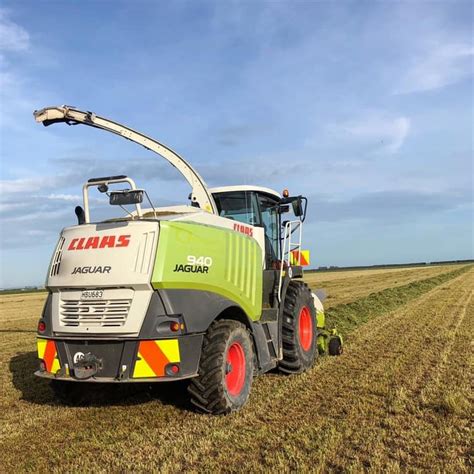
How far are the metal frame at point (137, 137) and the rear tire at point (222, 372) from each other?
194 cm

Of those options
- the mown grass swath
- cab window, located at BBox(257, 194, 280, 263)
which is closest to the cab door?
cab window, located at BBox(257, 194, 280, 263)

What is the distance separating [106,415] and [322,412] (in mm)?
2398

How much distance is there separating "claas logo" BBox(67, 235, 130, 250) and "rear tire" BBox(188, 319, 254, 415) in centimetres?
133

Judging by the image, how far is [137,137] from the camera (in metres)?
6.78

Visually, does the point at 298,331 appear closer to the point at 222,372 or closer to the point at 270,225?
the point at 270,225

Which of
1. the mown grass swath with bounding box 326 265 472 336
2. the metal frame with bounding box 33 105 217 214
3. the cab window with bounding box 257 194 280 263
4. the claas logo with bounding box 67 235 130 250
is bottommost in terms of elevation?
the mown grass swath with bounding box 326 265 472 336

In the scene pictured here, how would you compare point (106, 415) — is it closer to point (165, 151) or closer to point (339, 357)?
point (165, 151)

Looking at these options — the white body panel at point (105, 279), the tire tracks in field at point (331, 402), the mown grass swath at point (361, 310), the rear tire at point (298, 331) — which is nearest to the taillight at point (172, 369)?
the white body panel at point (105, 279)

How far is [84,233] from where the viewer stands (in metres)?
5.57

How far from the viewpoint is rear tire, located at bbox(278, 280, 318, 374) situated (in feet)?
23.4

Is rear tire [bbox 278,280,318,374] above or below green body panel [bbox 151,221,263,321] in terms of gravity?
below

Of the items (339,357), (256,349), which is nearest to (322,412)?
(256,349)

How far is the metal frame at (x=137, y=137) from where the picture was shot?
6.36m

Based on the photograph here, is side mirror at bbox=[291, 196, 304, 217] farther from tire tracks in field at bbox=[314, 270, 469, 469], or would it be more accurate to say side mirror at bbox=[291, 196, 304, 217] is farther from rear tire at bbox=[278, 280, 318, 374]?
tire tracks in field at bbox=[314, 270, 469, 469]
